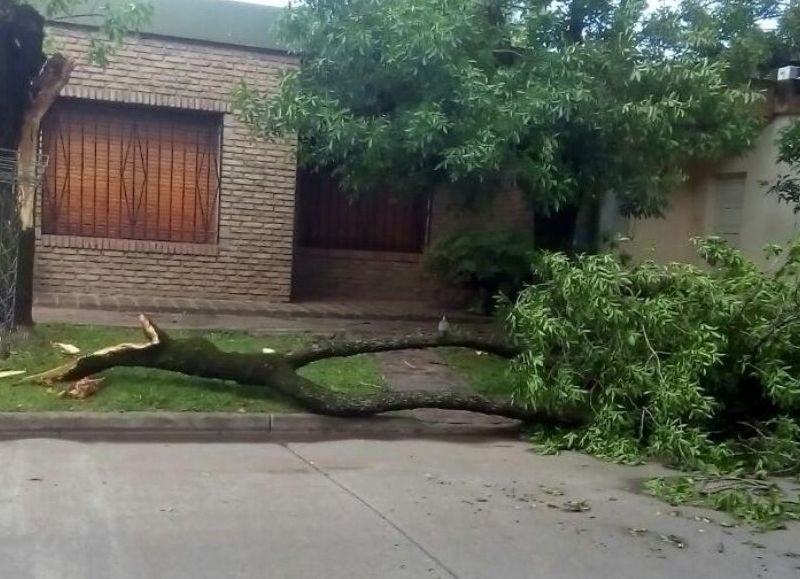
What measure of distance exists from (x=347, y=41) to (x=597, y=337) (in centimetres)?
372

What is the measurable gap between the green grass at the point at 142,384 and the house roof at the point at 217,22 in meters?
4.81

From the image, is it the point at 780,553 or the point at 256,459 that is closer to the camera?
the point at 780,553

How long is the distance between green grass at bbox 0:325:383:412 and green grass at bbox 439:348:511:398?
1007mm

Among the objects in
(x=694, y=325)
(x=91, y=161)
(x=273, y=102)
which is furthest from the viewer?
(x=91, y=161)

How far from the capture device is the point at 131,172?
13961 millimetres

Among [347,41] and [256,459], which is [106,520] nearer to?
[256,459]

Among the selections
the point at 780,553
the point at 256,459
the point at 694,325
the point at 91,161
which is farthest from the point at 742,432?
the point at 91,161

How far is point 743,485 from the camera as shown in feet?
24.0

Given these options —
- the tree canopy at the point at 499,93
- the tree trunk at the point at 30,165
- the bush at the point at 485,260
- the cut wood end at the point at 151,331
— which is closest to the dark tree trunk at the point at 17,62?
the tree trunk at the point at 30,165

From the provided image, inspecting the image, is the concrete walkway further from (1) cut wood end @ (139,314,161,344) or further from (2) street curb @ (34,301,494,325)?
(1) cut wood end @ (139,314,161,344)

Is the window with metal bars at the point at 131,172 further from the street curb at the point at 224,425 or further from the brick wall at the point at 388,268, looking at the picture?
the street curb at the point at 224,425

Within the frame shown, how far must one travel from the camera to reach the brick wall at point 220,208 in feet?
44.2

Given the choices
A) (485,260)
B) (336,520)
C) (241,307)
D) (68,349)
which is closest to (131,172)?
(241,307)

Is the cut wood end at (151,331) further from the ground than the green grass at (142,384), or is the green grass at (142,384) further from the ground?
the cut wood end at (151,331)
